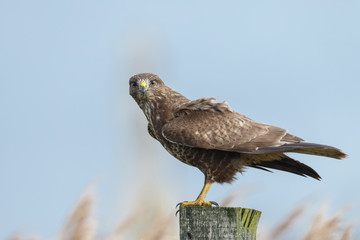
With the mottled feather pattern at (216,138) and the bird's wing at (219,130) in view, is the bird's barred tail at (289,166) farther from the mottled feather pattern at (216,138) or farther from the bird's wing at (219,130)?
the bird's wing at (219,130)

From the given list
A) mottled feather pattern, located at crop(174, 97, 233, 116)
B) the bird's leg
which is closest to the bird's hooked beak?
mottled feather pattern, located at crop(174, 97, 233, 116)

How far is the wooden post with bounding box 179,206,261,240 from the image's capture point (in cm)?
364

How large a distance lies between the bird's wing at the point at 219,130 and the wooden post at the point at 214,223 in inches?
53.8

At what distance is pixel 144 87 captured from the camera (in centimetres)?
559

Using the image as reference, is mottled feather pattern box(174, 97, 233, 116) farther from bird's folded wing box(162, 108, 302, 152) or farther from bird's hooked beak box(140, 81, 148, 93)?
bird's hooked beak box(140, 81, 148, 93)

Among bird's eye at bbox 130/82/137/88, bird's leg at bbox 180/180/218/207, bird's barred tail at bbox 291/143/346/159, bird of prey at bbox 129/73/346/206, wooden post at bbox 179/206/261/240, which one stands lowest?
wooden post at bbox 179/206/261/240

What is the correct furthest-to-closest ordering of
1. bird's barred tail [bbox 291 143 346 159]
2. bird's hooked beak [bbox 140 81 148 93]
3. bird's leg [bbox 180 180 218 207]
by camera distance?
bird's hooked beak [bbox 140 81 148 93] → bird's barred tail [bbox 291 143 346 159] → bird's leg [bbox 180 180 218 207]

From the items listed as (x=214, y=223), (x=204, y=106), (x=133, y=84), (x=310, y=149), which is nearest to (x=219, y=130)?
(x=204, y=106)

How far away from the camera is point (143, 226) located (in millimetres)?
5355

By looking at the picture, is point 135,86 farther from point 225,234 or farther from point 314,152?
point 225,234

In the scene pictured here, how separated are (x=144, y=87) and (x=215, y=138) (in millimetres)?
917

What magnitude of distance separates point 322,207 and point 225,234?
219 centimetres

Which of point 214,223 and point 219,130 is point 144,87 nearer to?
point 219,130

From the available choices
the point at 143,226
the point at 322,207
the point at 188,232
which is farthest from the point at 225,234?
the point at 322,207
